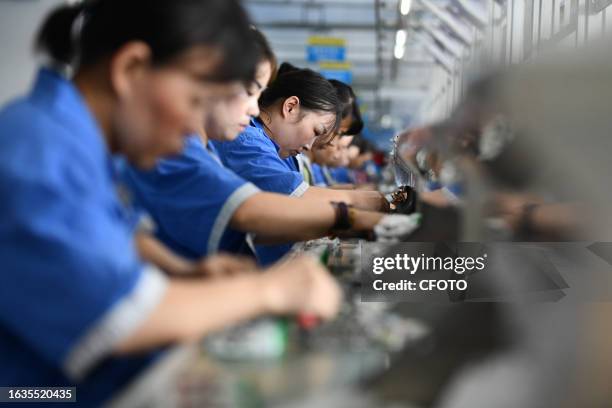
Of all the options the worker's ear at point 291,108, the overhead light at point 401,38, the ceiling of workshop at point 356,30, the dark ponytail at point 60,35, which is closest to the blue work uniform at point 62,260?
the dark ponytail at point 60,35

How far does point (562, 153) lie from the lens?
49.4 inches

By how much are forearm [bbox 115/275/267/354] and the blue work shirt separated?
0.83 m

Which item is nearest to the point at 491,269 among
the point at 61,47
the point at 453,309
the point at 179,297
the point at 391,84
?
the point at 453,309

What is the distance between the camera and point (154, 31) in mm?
1088

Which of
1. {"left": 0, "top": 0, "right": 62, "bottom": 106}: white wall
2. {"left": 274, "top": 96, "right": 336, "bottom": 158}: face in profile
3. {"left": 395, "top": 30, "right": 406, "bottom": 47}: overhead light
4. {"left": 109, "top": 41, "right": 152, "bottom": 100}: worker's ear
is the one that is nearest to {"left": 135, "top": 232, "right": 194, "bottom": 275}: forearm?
{"left": 109, "top": 41, "right": 152, "bottom": 100}: worker's ear

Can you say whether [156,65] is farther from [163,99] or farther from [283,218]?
[283,218]

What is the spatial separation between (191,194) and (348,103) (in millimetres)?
1989

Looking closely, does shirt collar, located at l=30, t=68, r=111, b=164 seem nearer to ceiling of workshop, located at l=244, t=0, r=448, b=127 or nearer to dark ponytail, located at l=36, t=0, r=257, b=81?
dark ponytail, located at l=36, t=0, r=257, b=81

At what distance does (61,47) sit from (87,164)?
0.32 metres

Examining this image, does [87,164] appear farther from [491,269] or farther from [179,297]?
[491,269]

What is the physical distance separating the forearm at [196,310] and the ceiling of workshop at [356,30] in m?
6.79

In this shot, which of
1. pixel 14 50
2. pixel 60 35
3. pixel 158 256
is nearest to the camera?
pixel 60 35

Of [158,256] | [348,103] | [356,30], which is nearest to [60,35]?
[158,256]

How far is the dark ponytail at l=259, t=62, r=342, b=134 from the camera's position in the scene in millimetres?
2904
